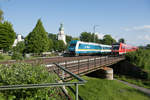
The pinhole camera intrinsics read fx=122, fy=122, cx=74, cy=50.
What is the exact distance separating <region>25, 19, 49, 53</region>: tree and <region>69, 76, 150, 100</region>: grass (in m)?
17.2

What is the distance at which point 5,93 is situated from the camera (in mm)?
3326

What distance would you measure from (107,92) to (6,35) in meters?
27.9

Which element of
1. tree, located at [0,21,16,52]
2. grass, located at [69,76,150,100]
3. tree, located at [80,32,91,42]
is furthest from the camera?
tree, located at [80,32,91,42]

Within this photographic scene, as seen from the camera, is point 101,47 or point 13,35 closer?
point 13,35

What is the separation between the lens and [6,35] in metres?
31.3

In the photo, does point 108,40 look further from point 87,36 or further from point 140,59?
point 140,59

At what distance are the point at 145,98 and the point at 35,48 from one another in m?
25.6

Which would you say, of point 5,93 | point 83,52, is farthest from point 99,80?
point 5,93

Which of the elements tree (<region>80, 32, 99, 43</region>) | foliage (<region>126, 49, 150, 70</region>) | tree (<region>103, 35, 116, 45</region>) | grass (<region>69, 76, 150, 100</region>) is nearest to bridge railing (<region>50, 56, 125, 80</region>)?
grass (<region>69, 76, 150, 100</region>)

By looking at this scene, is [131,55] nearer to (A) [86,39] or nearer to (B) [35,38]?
(B) [35,38]

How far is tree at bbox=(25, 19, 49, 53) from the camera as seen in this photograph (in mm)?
31328

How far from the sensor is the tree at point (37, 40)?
3133cm

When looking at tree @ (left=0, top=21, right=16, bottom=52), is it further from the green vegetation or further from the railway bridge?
the green vegetation

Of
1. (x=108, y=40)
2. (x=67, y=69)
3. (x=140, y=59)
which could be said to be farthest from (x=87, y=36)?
(x=67, y=69)
